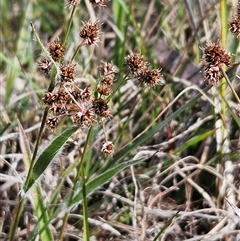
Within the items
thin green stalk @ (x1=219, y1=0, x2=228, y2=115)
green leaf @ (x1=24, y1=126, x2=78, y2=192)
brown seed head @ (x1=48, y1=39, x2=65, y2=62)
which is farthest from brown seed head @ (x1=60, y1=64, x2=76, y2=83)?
thin green stalk @ (x1=219, y1=0, x2=228, y2=115)

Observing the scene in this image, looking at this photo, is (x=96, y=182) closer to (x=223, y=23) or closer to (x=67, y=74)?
(x=67, y=74)

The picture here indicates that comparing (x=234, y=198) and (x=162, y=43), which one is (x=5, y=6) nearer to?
(x=162, y=43)

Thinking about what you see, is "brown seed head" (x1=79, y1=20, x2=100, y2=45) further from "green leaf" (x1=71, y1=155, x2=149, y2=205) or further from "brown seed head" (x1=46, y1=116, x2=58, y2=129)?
"green leaf" (x1=71, y1=155, x2=149, y2=205)

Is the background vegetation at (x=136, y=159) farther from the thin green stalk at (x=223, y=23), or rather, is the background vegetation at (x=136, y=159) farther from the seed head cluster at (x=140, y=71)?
the seed head cluster at (x=140, y=71)

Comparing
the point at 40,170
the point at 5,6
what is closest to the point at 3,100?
the point at 5,6

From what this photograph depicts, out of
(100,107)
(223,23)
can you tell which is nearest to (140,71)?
(100,107)

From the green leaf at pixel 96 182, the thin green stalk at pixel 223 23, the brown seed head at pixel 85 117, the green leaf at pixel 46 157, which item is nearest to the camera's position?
the brown seed head at pixel 85 117

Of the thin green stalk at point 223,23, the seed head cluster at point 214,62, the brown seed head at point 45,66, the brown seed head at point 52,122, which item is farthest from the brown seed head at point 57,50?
the thin green stalk at point 223,23
